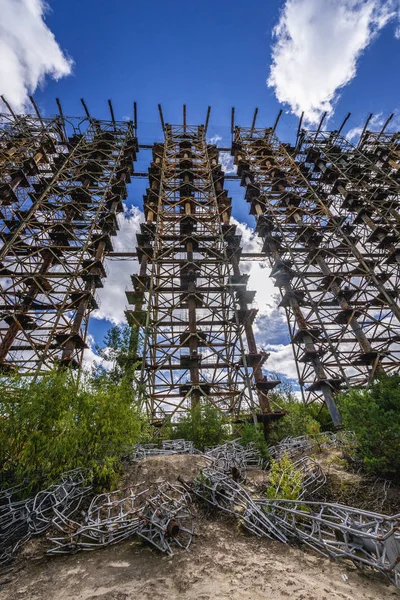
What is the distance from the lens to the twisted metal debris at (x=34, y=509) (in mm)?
4766

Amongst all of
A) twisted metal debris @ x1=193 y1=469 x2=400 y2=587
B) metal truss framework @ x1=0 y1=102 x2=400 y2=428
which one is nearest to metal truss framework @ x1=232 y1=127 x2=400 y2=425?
metal truss framework @ x1=0 y1=102 x2=400 y2=428

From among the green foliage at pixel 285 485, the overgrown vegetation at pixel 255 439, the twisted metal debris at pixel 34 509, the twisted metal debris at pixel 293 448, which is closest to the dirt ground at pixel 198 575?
the twisted metal debris at pixel 34 509

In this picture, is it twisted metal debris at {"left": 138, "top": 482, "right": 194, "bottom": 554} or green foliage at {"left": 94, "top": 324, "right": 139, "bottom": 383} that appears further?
green foliage at {"left": 94, "top": 324, "right": 139, "bottom": 383}

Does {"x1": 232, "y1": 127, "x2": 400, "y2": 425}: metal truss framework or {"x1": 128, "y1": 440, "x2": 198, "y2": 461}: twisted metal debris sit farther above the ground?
{"x1": 232, "y1": 127, "x2": 400, "y2": 425}: metal truss framework

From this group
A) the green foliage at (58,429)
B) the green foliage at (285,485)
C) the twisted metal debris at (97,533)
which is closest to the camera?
the twisted metal debris at (97,533)

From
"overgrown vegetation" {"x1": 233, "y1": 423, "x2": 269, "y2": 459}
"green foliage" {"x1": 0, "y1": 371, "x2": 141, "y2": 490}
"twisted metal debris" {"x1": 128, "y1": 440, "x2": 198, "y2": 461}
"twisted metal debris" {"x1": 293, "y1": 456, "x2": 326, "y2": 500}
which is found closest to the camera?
"green foliage" {"x1": 0, "y1": 371, "x2": 141, "y2": 490}

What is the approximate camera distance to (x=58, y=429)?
5801 millimetres

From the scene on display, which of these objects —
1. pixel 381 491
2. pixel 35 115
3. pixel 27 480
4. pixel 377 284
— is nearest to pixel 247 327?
pixel 377 284

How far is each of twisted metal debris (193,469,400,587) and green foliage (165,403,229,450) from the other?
4.14 metres

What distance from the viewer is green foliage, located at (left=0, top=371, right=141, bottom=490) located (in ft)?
18.2

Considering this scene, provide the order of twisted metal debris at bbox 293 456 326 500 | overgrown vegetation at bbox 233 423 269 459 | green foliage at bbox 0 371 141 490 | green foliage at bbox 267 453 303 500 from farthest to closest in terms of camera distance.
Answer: overgrown vegetation at bbox 233 423 269 459 < twisted metal debris at bbox 293 456 326 500 < green foliage at bbox 0 371 141 490 < green foliage at bbox 267 453 303 500

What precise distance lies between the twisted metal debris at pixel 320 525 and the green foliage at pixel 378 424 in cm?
153

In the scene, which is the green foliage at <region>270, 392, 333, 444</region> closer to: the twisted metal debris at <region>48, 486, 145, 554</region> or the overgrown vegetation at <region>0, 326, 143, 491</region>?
the overgrown vegetation at <region>0, 326, 143, 491</region>

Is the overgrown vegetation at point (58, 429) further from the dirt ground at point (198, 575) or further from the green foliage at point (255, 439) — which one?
the green foliage at point (255, 439)
